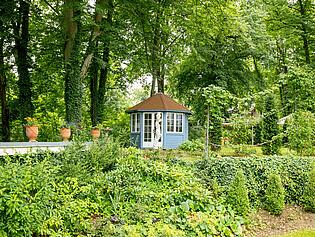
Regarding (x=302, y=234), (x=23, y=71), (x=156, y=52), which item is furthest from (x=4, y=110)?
(x=302, y=234)

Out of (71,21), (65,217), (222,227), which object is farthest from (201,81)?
(65,217)

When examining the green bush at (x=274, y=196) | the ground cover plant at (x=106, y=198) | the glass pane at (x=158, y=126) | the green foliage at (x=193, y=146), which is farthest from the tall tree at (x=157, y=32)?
the green bush at (x=274, y=196)

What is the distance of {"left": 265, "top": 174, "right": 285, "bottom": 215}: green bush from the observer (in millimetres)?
7285

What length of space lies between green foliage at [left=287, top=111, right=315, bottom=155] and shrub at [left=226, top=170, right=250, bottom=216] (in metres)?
3.88

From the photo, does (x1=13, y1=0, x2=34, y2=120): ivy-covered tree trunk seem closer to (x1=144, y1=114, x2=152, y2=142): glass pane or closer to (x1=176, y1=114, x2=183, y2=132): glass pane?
(x1=144, y1=114, x2=152, y2=142): glass pane

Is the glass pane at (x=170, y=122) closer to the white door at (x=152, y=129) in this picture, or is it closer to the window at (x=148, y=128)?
the white door at (x=152, y=129)

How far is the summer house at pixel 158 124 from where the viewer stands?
15148 mm

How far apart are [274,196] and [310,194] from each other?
1073mm

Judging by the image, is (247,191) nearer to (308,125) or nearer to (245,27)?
(308,125)

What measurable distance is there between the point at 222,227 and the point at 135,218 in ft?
5.00

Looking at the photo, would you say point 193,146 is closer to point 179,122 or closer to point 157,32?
point 179,122

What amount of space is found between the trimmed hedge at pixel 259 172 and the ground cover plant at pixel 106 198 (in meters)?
0.58

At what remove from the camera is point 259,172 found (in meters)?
7.68

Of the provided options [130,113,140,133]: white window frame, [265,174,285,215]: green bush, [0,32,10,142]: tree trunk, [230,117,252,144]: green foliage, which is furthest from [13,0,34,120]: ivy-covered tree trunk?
[265,174,285,215]: green bush
